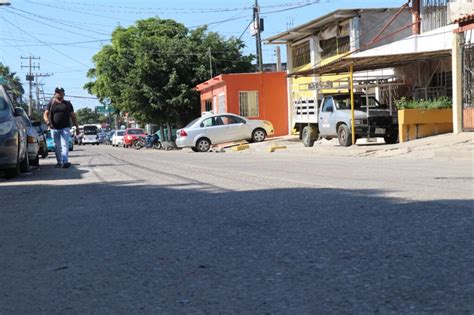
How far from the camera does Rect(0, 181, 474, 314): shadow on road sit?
3865 millimetres

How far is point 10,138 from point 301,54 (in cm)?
2421

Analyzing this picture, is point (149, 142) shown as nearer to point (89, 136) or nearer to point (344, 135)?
point (344, 135)

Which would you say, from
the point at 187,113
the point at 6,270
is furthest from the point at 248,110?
the point at 6,270

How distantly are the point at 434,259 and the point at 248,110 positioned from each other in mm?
31163

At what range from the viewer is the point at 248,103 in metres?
35.5

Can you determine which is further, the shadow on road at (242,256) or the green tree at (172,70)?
the green tree at (172,70)

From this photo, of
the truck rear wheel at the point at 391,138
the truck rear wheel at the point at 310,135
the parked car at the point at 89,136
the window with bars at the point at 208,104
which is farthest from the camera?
the parked car at the point at 89,136

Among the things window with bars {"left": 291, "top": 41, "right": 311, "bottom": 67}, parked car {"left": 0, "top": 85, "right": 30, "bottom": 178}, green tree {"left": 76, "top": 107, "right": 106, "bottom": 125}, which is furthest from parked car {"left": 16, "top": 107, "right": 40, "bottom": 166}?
green tree {"left": 76, "top": 107, "right": 106, "bottom": 125}

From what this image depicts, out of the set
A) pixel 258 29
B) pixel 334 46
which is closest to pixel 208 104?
pixel 258 29

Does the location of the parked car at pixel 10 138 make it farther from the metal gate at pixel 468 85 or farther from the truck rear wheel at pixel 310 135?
the truck rear wheel at pixel 310 135

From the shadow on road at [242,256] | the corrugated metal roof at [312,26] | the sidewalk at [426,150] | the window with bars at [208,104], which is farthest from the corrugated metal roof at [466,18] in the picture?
the window with bars at [208,104]

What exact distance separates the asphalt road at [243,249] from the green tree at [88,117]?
161 meters

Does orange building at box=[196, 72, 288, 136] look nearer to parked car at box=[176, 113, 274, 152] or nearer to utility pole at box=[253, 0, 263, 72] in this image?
utility pole at box=[253, 0, 263, 72]

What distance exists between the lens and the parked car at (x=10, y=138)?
36.1ft
